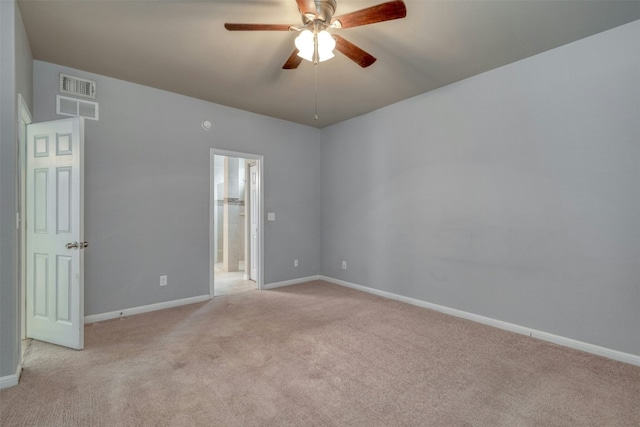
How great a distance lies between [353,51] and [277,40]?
2.49 ft

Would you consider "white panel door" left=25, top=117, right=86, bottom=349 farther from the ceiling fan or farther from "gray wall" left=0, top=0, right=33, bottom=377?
the ceiling fan

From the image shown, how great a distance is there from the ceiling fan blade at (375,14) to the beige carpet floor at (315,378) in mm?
2512

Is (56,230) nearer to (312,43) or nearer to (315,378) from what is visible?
(315,378)

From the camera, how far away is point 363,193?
4672 mm

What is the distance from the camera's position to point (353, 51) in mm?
2373

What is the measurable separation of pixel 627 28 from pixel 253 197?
459 cm

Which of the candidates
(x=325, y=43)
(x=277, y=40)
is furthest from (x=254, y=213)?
(x=325, y=43)

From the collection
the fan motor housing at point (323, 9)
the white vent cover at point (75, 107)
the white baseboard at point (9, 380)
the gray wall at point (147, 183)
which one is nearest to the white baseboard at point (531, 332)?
A: the gray wall at point (147, 183)

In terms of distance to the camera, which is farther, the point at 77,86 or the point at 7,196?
the point at 77,86

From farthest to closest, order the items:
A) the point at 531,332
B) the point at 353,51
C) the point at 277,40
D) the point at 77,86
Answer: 1. the point at 77,86
2. the point at 531,332
3. the point at 277,40
4. the point at 353,51

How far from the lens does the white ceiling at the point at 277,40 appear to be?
229 centimetres

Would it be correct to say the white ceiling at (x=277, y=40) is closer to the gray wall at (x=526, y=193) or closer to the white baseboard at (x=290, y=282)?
the gray wall at (x=526, y=193)

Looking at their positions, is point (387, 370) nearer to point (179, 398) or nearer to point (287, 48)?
point (179, 398)

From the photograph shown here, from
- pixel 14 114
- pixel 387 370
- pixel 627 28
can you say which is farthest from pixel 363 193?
pixel 14 114
